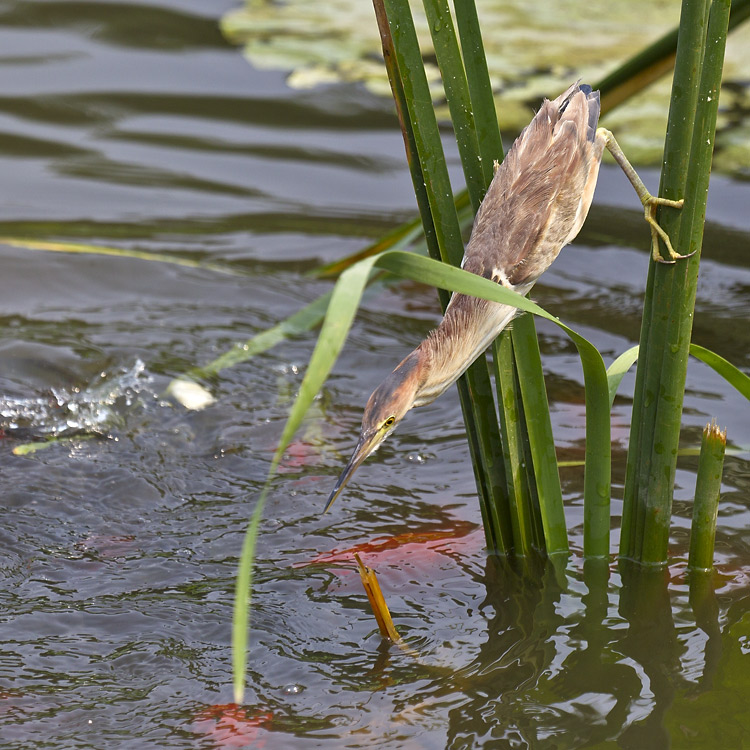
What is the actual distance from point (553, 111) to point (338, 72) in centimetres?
399

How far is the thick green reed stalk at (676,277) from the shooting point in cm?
164

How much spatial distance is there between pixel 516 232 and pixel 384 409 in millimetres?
411

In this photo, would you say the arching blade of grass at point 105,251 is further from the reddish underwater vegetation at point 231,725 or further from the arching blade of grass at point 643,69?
the reddish underwater vegetation at point 231,725

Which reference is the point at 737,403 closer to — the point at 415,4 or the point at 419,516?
the point at 419,516

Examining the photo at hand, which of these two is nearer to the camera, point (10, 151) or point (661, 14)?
point (10, 151)

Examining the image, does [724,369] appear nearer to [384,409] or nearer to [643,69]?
[384,409]

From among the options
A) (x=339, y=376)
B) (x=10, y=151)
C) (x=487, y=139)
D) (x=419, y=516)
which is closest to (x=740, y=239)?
(x=339, y=376)

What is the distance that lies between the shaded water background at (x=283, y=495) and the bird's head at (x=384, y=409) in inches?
20.3

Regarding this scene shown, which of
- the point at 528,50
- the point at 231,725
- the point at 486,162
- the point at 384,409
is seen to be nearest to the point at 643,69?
the point at 486,162

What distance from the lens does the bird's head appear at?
155cm

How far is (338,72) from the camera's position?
18.4 ft

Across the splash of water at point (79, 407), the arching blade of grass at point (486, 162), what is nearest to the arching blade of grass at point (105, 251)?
the splash of water at point (79, 407)

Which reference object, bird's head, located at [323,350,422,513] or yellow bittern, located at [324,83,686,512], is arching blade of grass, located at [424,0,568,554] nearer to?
yellow bittern, located at [324,83,686,512]

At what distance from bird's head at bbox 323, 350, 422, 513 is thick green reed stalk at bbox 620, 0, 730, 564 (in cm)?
47
